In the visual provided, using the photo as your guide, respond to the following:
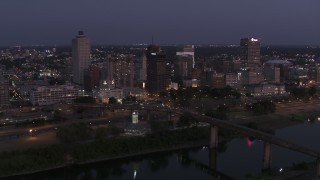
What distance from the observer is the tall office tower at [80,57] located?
1471 inches

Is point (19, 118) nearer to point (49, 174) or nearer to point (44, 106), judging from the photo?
point (44, 106)

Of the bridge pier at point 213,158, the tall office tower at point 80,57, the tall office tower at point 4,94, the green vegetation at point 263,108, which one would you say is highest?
the tall office tower at point 80,57

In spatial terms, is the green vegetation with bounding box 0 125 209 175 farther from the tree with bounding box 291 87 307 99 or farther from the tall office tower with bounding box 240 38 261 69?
the tall office tower with bounding box 240 38 261 69

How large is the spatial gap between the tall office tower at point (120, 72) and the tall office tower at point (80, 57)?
13.9ft

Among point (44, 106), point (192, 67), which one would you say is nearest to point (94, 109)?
point (44, 106)

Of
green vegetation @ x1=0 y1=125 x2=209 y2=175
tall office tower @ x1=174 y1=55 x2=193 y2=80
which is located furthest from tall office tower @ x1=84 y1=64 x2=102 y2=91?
green vegetation @ x1=0 y1=125 x2=209 y2=175

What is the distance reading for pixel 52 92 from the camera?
86.4 ft

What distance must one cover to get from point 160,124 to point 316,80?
25.3 metres

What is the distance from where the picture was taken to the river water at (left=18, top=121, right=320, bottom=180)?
13141 mm

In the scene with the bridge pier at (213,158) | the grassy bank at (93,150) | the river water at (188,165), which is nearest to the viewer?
the grassy bank at (93,150)

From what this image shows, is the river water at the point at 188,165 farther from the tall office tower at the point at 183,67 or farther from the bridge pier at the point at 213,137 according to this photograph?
the tall office tower at the point at 183,67

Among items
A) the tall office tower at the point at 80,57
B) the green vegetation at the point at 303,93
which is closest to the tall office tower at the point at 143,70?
the tall office tower at the point at 80,57

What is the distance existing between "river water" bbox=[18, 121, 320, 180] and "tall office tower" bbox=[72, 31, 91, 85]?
73.2ft

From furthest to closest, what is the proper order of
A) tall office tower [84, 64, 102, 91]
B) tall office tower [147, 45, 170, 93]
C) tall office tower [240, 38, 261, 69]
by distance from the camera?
1. tall office tower [240, 38, 261, 69]
2. tall office tower [84, 64, 102, 91]
3. tall office tower [147, 45, 170, 93]
